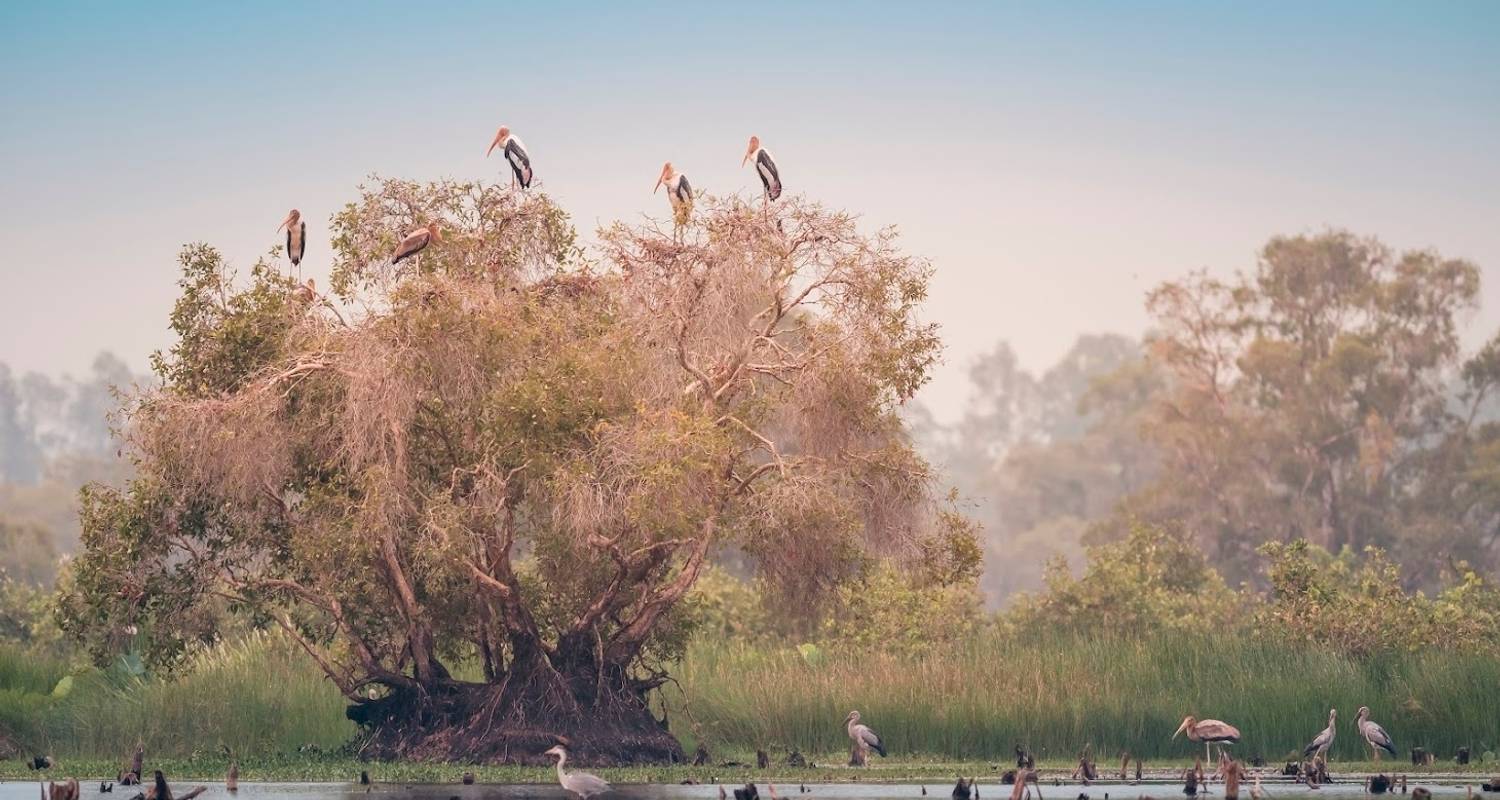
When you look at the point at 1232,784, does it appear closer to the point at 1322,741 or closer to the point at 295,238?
the point at 1322,741

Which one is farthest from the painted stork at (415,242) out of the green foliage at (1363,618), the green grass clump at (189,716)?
the green foliage at (1363,618)

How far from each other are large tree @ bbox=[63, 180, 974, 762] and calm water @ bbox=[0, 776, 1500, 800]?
207 centimetres

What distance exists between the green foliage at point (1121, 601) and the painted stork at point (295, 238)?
13.8 m

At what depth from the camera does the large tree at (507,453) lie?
2395cm

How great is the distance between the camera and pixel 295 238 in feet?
86.4

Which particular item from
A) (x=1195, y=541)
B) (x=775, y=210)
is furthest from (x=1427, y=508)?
(x=775, y=210)

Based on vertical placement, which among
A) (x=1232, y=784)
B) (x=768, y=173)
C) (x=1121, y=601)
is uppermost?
(x=768, y=173)

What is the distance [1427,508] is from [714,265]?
4447 cm

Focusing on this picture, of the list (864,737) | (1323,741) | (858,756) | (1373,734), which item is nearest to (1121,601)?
(1373,734)

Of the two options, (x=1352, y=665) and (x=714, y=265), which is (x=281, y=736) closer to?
(x=714, y=265)

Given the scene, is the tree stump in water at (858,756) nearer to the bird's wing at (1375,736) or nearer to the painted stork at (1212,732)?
the painted stork at (1212,732)

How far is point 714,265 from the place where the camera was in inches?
968

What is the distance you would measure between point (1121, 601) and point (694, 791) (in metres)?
18.1

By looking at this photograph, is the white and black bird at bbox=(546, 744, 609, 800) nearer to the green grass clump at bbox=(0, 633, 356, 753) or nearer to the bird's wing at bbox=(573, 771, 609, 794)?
the bird's wing at bbox=(573, 771, 609, 794)
